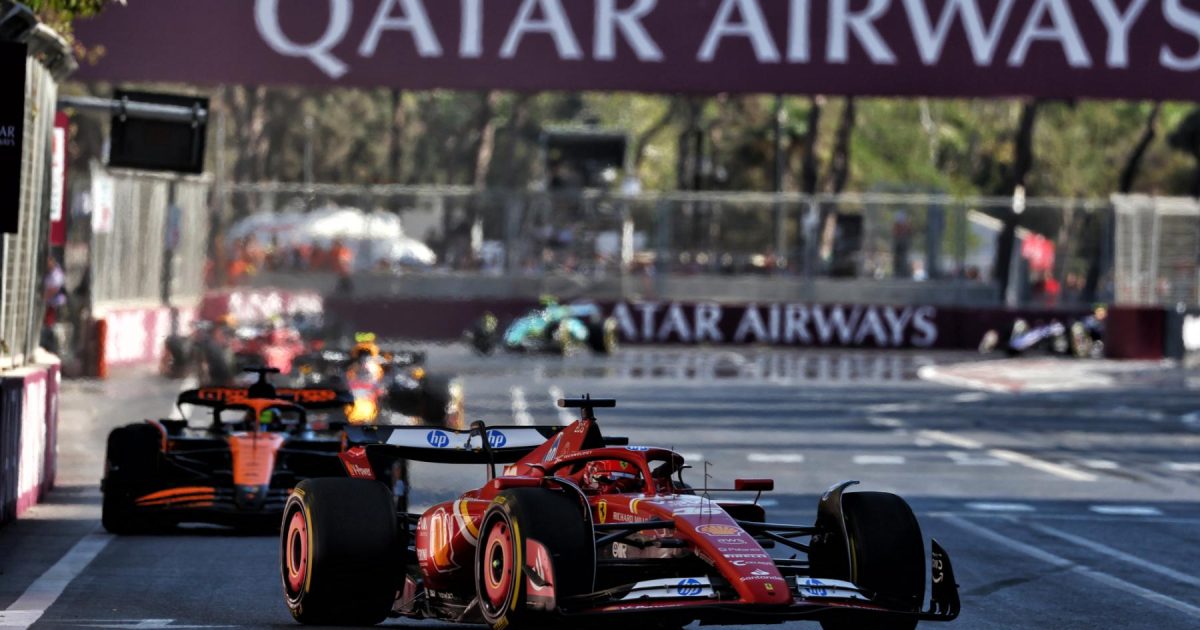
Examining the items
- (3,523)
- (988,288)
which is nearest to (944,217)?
(988,288)

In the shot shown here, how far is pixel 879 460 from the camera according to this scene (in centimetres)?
2377

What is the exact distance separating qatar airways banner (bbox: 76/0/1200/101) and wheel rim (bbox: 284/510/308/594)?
63.5ft

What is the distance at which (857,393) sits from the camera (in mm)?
35969

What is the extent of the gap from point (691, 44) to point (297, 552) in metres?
19.7

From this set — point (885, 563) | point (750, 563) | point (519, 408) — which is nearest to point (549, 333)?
point (519, 408)

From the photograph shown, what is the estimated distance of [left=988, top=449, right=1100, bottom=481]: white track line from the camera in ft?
74.3

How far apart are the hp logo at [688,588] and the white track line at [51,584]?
323cm

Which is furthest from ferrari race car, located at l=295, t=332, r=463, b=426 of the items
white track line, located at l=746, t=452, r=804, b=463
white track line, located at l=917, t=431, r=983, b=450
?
white track line, located at l=917, t=431, r=983, b=450

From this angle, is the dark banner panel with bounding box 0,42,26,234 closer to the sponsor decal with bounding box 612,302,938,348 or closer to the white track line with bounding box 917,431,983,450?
the white track line with bounding box 917,431,983,450

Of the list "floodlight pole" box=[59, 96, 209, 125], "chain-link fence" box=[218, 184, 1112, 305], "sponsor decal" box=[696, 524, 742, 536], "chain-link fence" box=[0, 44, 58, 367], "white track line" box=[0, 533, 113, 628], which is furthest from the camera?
"chain-link fence" box=[218, 184, 1112, 305]

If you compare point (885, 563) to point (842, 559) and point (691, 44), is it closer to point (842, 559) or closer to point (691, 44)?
point (842, 559)

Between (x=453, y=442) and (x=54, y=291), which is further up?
(x=54, y=291)

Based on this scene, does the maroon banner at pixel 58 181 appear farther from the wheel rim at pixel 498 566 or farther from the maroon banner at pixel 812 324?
the maroon banner at pixel 812 324

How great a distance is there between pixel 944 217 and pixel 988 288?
6.55ft
